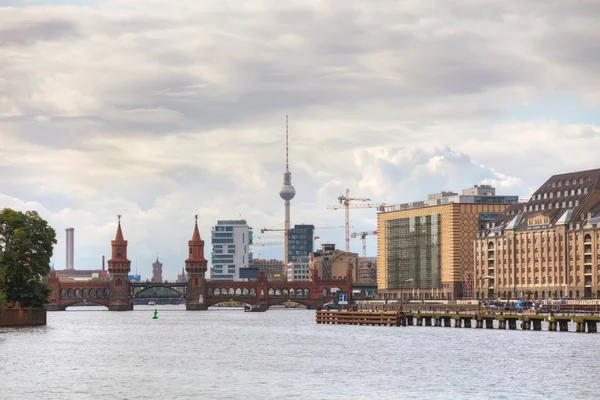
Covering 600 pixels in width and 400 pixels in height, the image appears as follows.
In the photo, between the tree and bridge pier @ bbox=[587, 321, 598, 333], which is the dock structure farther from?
the tree

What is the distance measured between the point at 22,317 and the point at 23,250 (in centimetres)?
1073

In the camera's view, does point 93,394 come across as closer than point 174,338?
Yes

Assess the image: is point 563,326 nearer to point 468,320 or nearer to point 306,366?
point 468,320

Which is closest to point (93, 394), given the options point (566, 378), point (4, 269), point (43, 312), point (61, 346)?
point (566, 378)

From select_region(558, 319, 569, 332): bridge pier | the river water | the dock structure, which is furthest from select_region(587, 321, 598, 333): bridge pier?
select_region(558, 319, 569, 332): bridge pier

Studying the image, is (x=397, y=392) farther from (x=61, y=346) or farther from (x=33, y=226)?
(x=33, y=226)

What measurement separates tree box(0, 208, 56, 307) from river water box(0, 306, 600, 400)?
7.78 m

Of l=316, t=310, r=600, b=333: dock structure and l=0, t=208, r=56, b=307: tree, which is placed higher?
l=0, t=208, r=56, b=307: tree

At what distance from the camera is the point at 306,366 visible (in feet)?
353

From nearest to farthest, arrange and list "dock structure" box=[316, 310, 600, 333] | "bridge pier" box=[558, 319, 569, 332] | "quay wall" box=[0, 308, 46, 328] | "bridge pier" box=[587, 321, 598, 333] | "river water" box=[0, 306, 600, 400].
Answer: "river water" box=[0, 306, 600, 400]
"bridge pier" box=[558, 319, 569, 332]
"bridge pier" box=[587, 321, 598, 333]
"dock structure" box=[316, 310, 600, 333]
"quay wall" box=[0, 308, 46, 328]

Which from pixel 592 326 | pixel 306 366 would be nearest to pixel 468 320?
pixel 592 326

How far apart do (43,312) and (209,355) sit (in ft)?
219

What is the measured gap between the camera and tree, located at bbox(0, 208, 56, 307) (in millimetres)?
165375

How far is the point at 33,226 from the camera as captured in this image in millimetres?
167125
